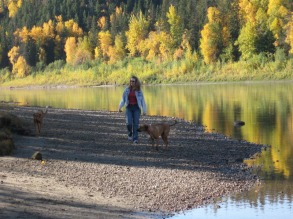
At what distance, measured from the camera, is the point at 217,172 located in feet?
65.5

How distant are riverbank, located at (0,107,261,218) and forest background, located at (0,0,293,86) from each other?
7870 centimetres

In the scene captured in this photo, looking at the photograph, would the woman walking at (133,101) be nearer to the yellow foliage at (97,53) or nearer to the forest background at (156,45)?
the forest background at (156,45)

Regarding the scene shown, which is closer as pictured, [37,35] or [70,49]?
[70,49]

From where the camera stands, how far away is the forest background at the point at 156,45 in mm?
110188

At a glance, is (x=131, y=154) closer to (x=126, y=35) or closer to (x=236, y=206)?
(x=236, y=206)

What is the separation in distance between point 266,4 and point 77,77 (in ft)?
165

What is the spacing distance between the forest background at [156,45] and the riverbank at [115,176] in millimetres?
78698

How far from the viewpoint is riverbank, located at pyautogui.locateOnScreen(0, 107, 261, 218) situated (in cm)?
1441

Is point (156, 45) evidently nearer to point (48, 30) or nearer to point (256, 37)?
point (256, 37)

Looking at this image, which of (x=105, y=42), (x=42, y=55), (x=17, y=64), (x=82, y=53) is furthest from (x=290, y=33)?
(x=17, y=64)

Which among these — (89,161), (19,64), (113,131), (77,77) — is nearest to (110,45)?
(77,77)

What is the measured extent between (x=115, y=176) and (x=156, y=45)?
123m

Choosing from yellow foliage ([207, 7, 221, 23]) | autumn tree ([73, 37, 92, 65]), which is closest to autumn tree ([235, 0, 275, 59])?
yellow foliage ([207, 7, 221, 23])

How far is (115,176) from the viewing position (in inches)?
725
